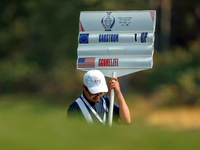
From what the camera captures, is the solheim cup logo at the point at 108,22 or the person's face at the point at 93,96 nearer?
the person's face at the point at 93,96

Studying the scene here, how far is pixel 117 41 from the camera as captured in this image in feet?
24.6

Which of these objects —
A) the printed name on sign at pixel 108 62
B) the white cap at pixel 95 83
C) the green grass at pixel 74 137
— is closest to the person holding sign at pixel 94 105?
the white cap at pixel 95 83

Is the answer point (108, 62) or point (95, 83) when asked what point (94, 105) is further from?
point (108, 62)

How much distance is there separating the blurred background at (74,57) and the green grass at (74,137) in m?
19.0

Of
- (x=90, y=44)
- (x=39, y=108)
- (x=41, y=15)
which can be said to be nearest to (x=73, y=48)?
(x=41, y=15)

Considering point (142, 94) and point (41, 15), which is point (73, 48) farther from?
point (142, 94)

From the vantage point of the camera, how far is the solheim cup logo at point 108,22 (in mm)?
7434

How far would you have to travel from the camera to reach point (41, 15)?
27.8 metres

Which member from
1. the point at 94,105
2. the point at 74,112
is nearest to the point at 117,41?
the point at 94,105

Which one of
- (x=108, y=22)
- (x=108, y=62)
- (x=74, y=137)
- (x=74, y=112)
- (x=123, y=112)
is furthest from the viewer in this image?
(x=108, y=22)

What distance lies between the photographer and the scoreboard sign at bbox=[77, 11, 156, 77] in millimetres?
7297

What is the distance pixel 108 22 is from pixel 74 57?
20418 mm

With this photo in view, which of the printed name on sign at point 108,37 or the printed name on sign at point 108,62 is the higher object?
the printed name on sign at point 108,37

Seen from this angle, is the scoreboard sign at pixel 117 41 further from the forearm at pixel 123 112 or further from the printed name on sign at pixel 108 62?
the forearm at pixel 123 112
